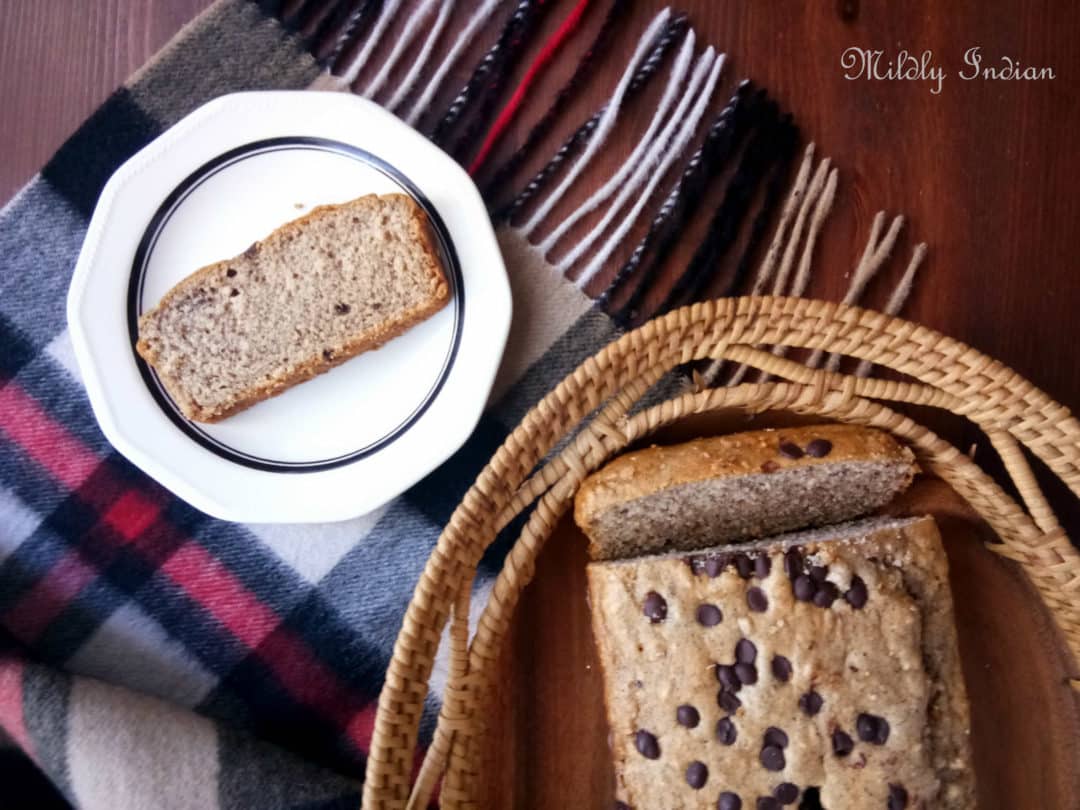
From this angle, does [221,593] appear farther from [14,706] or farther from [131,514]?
[14,706]

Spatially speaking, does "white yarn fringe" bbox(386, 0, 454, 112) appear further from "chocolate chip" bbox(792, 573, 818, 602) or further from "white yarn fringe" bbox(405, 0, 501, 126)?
"chocolate chip" bbox(792, 573, 818, 602)

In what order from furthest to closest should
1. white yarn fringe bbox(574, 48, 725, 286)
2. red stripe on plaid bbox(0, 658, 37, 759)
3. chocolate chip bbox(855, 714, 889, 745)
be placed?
white yarn fringe bbox(574, 48, 725, 286) < red stripe on plaid bbox(0, 658, 37, 759) < chocolate chip bbox(855, 714, 889, 745)

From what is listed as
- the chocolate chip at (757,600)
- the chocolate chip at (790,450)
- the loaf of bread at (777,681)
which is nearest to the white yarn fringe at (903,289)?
the chocolate chip at (790,450)

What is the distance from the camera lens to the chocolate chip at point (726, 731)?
52.1 inches

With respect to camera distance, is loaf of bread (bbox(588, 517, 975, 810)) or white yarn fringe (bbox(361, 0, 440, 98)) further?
white yarn fringe (bbox(361, 0, 440, 98))

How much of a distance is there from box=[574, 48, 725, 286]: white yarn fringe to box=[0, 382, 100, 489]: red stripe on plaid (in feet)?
3.18

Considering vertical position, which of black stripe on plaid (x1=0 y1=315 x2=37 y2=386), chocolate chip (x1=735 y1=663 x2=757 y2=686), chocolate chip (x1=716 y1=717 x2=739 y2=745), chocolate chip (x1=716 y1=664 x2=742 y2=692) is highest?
chocolate chip (x1=735 y1=663 x2=757 y2=686)

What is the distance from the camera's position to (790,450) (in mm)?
1394

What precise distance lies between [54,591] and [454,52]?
4.05 ft

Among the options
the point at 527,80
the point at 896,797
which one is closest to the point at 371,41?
the point at 527,80

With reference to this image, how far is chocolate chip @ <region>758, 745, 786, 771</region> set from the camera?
4.32 feet

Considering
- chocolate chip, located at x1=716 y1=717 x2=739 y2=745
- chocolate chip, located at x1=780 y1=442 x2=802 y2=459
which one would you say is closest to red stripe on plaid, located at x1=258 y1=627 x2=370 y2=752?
chocolate chip, located at x1=716 y1=717 x2=739 y2=745

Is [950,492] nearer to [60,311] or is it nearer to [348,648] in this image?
[348,648]

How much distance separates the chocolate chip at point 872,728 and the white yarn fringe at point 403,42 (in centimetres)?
134
